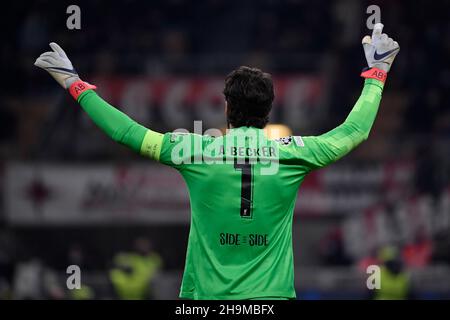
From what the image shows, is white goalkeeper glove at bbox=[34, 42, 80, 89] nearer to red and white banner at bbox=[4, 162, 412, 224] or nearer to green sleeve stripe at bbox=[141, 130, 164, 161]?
green sleeve stripe at bbox=[141, 130, 164, 161]

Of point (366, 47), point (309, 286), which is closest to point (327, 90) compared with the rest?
point (309, 286)

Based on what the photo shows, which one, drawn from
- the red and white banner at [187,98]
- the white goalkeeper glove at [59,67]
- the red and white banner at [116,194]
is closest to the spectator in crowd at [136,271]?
the red and white banner at [116,194]

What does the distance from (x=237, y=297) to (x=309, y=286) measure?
13.9 m

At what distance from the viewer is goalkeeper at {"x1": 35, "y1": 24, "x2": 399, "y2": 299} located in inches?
179

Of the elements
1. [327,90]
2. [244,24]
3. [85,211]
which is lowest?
[85,211]

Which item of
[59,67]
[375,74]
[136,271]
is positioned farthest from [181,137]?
[136,271]

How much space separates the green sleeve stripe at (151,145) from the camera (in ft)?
14.9

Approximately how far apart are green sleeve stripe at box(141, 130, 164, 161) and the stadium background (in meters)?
13.0

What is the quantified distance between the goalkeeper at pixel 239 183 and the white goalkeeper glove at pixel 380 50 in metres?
0.40

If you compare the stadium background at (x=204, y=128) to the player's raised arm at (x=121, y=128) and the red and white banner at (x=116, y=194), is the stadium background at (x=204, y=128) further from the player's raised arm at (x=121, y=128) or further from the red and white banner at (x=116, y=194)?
the player's raised arm at (x=121, y=128)

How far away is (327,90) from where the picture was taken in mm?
20312
